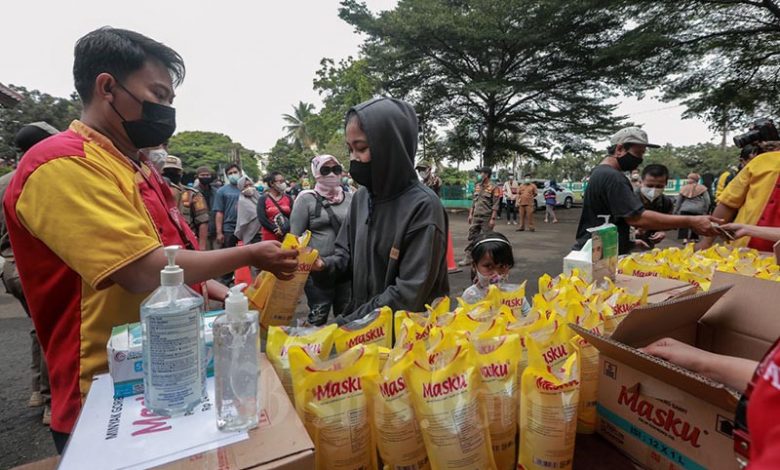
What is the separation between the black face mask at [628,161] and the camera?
10.5 feet

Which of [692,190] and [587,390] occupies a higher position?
[692,190]

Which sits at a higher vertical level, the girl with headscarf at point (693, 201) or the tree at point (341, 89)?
the tree at point (341, 89)

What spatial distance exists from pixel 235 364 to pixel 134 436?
223 mm

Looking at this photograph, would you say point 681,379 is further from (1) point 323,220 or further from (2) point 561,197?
(2) point 561,197

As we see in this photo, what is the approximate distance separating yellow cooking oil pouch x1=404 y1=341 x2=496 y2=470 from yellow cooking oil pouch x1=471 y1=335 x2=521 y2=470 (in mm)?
71

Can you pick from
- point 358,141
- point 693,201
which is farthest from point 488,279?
point 693,201

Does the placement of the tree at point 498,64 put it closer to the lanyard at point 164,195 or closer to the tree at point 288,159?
the lanyard at point 164,195

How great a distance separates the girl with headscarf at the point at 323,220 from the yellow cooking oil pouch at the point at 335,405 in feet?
8.35

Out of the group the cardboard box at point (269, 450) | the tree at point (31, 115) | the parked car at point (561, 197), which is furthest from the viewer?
the tree at point (31, 115)

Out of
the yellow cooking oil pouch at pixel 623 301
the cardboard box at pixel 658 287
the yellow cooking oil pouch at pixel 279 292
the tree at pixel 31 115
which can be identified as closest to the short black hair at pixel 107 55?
the yellow cooking oil pouch at pixel 279 292

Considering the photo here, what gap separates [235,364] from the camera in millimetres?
872

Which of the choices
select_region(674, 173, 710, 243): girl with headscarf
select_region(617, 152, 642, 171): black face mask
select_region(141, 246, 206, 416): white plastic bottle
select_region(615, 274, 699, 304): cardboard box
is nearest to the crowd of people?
select_region(141, 246, 206, 416): white plastic bottle

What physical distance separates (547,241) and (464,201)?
12057 millimetres

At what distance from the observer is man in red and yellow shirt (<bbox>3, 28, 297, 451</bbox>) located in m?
1.03
